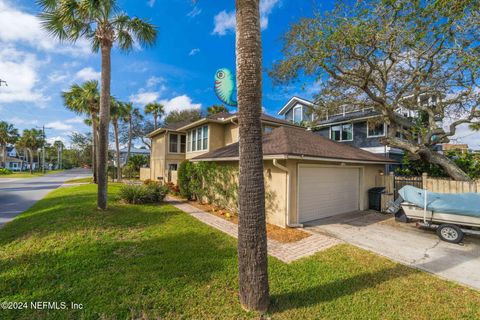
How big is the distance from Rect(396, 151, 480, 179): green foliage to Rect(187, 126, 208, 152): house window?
45.3 ft

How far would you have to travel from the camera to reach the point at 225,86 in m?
15.4

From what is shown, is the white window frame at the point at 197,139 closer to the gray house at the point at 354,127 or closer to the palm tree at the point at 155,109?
the gray house at the point at 354,127

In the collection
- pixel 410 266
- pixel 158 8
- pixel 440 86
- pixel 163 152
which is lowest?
pixel 410 266

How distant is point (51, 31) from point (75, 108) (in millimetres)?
11480

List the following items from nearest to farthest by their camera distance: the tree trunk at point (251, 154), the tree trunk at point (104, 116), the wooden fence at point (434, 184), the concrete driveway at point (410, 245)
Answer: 1. the tree trunk at point (251, 154)
2. the concrete driveway at point (410, 245)
3. the wooden fence at point (434, 184)
4. the tree trunk at point (104, 116)

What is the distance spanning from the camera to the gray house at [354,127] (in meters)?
17.6

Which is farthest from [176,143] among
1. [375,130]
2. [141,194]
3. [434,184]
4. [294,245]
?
[434,184]

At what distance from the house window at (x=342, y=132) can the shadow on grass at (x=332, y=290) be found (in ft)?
56.6

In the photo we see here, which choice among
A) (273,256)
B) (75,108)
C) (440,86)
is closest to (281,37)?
(440,86)

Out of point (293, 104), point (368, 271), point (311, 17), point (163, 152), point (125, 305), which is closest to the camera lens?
point (125, 305)

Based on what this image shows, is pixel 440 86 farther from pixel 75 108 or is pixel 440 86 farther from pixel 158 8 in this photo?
pixel 75 108

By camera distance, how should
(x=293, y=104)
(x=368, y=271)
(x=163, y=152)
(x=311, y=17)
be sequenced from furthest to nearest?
(x=293, y=104) → (x=163, y=152) → (x=311, y=17) → (x=368, y=271)

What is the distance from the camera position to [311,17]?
10.9 m

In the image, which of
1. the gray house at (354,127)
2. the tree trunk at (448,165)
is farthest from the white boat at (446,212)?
the gray house at (354,127)
